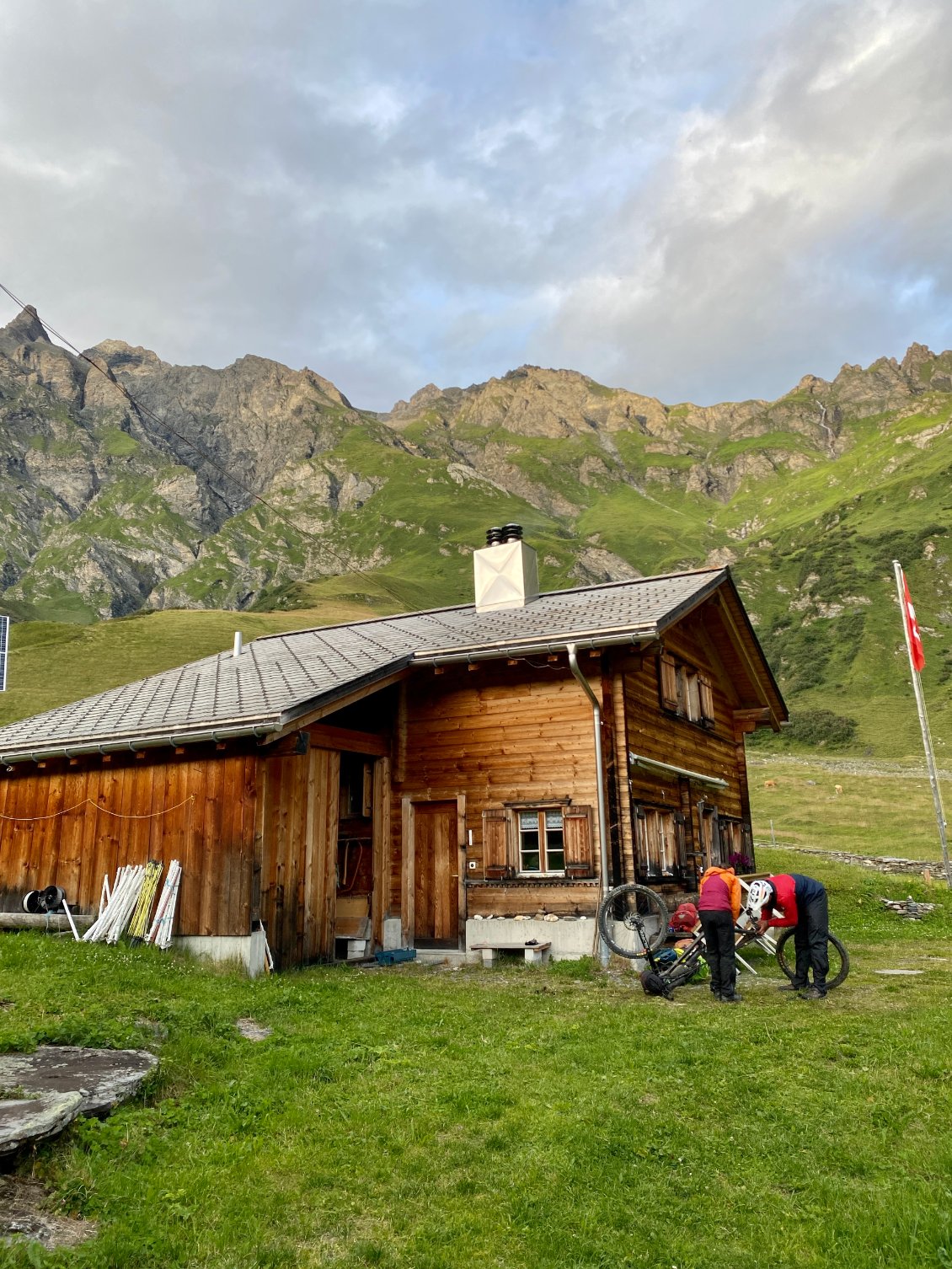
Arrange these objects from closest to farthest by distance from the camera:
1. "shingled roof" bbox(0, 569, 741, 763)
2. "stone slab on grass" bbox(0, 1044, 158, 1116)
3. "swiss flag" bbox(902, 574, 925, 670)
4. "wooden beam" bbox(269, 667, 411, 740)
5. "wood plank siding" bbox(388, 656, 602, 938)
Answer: "stone slab on grass" bbox(0, 1044, 158, 1116) → "wooden beam" bbox(269, 667, 411, 740) → "shingled roof" bbox(0, 569, 741, 763) → "wood plank siding" bbox(388, 656, 602, 938) → "swiss flag" bbox(902, 574, 925, 670)

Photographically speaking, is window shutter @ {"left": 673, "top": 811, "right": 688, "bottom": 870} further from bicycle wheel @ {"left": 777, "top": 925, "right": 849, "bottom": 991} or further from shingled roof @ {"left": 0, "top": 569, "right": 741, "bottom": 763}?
shingled roof @ {"left": 0, "top": 569, "right": 741, "bottom": 763}

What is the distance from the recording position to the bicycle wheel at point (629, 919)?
1330 centimetres

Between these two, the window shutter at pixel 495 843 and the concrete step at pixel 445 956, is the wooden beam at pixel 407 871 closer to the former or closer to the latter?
the concrete step at pixel 445 956

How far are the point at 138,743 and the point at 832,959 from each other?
11617 mm

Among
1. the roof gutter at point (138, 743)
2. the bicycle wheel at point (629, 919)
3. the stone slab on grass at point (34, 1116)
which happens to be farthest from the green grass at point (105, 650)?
the stone slab on grass at point (34, 1116)

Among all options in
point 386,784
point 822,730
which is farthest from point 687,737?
point 822,730

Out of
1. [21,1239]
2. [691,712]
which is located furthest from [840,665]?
[21,1239]

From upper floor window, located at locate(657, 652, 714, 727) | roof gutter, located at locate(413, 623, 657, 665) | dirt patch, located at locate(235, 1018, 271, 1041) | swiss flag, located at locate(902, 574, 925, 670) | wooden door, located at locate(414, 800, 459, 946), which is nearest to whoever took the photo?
dirt patch, located at locate(235, 1018, 271, 1041)

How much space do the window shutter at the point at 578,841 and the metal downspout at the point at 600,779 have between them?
220 millimetres

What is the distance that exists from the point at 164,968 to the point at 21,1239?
732cm

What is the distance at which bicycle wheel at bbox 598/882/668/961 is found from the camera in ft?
43.6

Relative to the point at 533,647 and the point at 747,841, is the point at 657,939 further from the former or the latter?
the point at 747,841

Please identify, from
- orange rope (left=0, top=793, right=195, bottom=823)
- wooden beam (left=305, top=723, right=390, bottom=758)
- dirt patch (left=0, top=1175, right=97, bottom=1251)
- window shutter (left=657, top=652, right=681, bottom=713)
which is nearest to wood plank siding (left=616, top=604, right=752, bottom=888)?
window shutter (left=657, top=652, right=681, bottom=713)

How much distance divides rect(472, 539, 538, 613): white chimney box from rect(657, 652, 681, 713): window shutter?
3.54 metres
